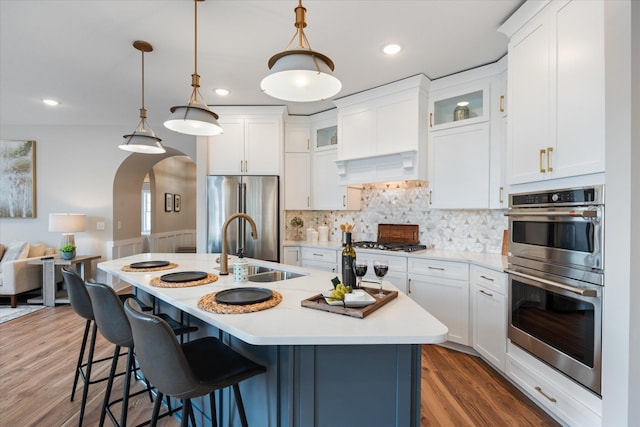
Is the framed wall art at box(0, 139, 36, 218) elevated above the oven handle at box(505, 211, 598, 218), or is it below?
above

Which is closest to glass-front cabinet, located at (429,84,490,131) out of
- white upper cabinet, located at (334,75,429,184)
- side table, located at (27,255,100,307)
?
white upper cabinet, located at (334,75,429,184)

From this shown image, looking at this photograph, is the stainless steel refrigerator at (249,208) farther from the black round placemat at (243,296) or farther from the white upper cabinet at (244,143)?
the black round placemat at (243,296)

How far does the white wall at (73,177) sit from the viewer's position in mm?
4949

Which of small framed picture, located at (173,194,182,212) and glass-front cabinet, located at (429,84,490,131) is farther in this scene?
small framed picture, located at (173,194,182,212)

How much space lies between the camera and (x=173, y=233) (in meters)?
7.71

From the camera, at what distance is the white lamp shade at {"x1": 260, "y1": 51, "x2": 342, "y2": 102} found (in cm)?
134

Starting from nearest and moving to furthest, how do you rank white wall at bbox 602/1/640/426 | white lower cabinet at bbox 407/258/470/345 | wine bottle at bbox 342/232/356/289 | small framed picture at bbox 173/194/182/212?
white wall at bbox 602/1/640/426, wine bottle at bbox 342/232/356/289, white lower cabinet at bbox 407/258/470/345, small framed picture at bbox 173/194/182/212

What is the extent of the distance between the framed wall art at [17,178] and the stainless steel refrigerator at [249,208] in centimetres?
331

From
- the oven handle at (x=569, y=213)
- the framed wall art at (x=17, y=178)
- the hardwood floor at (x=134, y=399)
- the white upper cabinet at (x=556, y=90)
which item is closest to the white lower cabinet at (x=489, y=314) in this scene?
the hardwood floor at (x=134, y=399)

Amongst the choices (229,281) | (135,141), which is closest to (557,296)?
(229,281)

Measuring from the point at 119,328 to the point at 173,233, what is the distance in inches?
265

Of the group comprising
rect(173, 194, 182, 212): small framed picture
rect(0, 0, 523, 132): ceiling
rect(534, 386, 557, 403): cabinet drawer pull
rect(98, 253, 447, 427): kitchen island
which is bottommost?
rect(534, 386, 557, 403): cabinet drawer pull

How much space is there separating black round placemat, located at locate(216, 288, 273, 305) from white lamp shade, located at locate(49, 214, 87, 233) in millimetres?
4256

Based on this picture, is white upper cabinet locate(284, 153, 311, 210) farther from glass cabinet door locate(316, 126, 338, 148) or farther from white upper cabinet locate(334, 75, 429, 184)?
white upper cabinet locate(334, 75, 429, 184)
